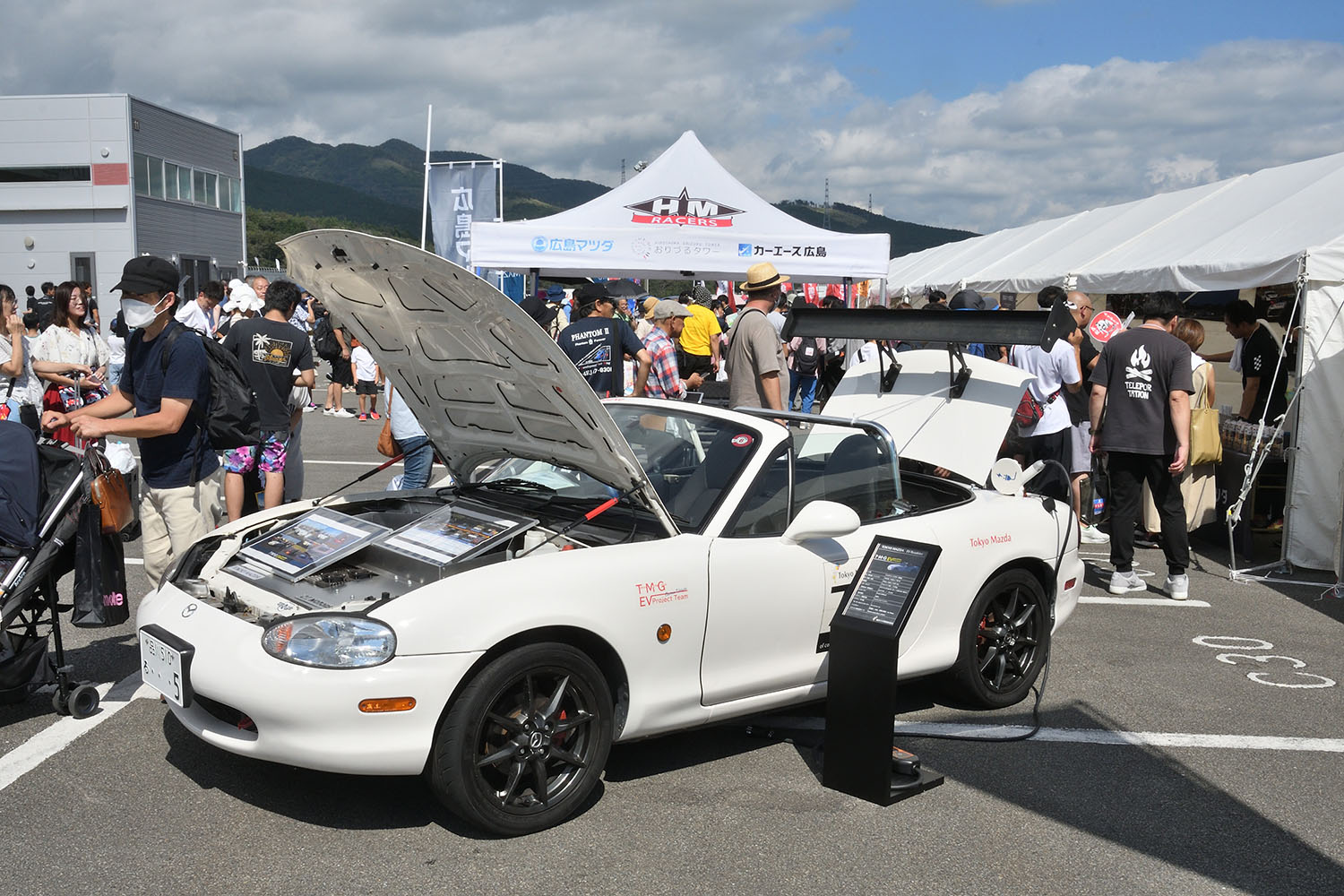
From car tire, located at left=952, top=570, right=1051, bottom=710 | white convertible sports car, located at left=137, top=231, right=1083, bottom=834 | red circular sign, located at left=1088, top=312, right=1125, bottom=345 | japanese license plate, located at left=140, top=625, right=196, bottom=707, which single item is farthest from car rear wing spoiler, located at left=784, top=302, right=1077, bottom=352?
red circular sign, located at left=1088, top=312, right=1125, bottom=345

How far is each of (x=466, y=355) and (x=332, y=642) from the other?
1302 millimetres

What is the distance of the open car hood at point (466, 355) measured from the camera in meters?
3.70

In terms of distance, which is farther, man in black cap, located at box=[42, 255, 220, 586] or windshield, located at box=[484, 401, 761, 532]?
man in black cap, located at box=[42, 255, 220, 586]

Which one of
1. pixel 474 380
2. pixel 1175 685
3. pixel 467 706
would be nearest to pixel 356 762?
pixel 467 706

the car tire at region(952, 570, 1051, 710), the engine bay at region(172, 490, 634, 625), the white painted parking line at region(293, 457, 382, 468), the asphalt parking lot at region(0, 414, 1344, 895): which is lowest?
the asphalt parking lot at region(0, 414, 1344, 895)

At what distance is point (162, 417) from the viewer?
462 centimetres

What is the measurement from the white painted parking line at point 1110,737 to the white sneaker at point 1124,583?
2.56 meters

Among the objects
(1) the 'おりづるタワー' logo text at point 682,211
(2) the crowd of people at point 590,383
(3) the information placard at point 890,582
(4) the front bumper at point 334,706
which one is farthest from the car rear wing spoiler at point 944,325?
(1) the 'おりづるタワー' logo text at point 682,211

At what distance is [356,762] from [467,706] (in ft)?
1.20

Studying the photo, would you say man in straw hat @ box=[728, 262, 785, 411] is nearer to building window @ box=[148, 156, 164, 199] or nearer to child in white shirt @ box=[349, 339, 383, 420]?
child in white shirt @ box=[349, 339, 383, 420]

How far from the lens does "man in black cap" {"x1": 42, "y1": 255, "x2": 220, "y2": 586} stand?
4.66 meters

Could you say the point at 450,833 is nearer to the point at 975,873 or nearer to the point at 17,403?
the point at 975,873

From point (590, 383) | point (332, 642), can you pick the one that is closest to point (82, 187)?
point (590, 383)

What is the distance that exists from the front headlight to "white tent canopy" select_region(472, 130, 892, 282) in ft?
25.9
